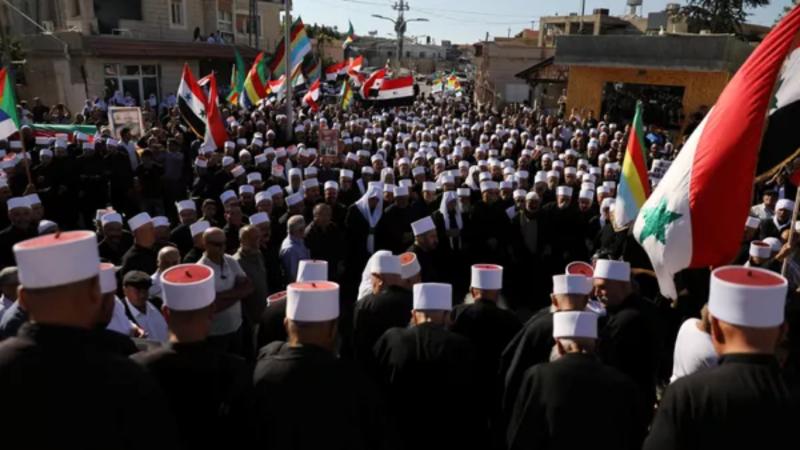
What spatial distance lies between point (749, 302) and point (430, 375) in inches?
70.0

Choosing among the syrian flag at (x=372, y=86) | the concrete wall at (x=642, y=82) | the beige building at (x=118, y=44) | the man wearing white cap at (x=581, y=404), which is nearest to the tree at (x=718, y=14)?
the concrete wall at (x=642, y=82)

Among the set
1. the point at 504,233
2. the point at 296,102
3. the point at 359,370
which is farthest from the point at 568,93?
the point at 359,370

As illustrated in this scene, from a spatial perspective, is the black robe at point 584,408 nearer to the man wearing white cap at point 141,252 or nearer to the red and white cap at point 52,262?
the red and white cap at point 52,262

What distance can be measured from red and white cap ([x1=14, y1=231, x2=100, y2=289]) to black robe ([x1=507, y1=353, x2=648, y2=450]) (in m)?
2.08

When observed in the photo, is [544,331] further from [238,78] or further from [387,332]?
[238,78]

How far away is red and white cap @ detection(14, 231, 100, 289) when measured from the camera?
1.96 meters

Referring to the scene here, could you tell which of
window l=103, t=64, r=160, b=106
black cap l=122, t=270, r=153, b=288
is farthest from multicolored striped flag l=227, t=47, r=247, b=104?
black cap l=122, t=270, r=153, b=288

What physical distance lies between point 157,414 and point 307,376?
73 centimetres

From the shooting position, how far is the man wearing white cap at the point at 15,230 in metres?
6.20

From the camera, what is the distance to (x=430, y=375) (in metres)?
3.50

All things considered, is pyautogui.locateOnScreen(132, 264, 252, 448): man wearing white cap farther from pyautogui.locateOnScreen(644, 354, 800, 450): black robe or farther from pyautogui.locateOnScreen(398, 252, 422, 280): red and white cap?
pyautogui.locateOnScreen(398, 252, 422, 280): red and white cap

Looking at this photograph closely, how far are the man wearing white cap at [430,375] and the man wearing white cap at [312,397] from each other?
0.76 metres

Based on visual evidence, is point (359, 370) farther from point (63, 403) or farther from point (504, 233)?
point (504, 233)

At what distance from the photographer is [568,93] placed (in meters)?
24.2
